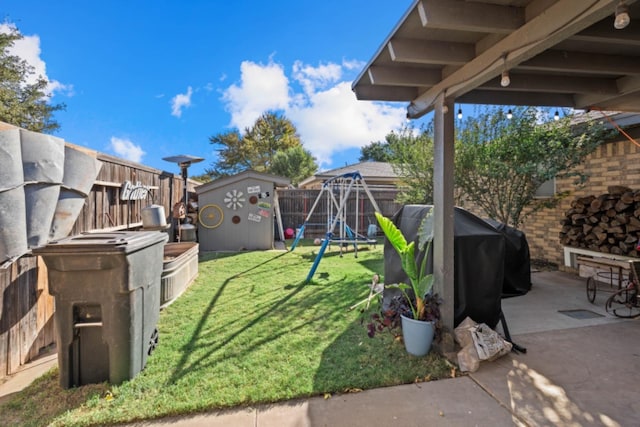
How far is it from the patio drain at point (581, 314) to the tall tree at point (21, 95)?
19353mm

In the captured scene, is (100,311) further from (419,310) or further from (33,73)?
(33,73)

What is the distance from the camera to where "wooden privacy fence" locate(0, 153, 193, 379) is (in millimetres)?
2777

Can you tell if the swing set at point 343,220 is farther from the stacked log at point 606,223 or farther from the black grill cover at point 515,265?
the stacked log at point 606,223

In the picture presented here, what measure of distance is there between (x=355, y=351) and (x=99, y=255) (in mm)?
2477

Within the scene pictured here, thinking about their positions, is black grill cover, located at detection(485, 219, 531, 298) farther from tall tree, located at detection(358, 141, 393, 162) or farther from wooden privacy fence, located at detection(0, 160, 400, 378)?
Answer: tall tree, located at detection(358, 141, 393, 162)

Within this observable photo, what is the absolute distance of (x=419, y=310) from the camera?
3135mm

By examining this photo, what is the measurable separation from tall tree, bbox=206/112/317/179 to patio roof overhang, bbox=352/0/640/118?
25878 mm

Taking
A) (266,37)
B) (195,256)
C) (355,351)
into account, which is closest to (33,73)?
(266,37)

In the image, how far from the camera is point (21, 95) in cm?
1523

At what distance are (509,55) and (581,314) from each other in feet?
12.1

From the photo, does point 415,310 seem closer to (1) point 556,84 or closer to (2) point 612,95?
(1) point 556,84

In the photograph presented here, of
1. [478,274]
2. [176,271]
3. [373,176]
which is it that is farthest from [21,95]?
[478,274]

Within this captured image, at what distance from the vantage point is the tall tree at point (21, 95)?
548 inches

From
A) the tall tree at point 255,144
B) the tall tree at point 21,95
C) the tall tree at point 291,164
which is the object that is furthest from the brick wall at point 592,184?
the tall tree at point 255,144
